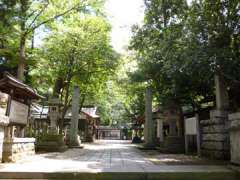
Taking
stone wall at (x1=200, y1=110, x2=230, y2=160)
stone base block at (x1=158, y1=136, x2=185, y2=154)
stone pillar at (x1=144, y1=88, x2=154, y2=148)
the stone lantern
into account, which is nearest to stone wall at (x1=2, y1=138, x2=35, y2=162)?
the stone lantern

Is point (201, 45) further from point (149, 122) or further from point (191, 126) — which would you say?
point (149, 122)

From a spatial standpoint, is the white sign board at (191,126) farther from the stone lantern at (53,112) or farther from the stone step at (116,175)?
the stone lantern at (53,112)

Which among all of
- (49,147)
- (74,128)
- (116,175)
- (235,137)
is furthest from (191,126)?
(74,128)

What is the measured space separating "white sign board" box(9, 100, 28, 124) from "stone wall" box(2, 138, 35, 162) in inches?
36.7

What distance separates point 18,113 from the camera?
36.2 ft

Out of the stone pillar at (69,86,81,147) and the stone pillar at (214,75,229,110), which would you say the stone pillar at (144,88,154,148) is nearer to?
the stone pillar at (69,86,81,147)

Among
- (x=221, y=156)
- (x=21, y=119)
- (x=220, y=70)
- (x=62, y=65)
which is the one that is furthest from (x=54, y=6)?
(x=221, y=156)

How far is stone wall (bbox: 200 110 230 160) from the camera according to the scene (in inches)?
388

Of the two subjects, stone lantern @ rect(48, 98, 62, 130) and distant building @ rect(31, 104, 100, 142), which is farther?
distant building @ rect(31, 104, 100, 142)

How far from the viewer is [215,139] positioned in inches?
407

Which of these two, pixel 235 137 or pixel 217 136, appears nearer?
pixel 235 137

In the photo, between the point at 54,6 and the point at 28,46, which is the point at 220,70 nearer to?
the point at 54,6

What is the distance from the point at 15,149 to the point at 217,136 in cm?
745

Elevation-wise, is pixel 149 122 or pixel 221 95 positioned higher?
pixel 221 95
